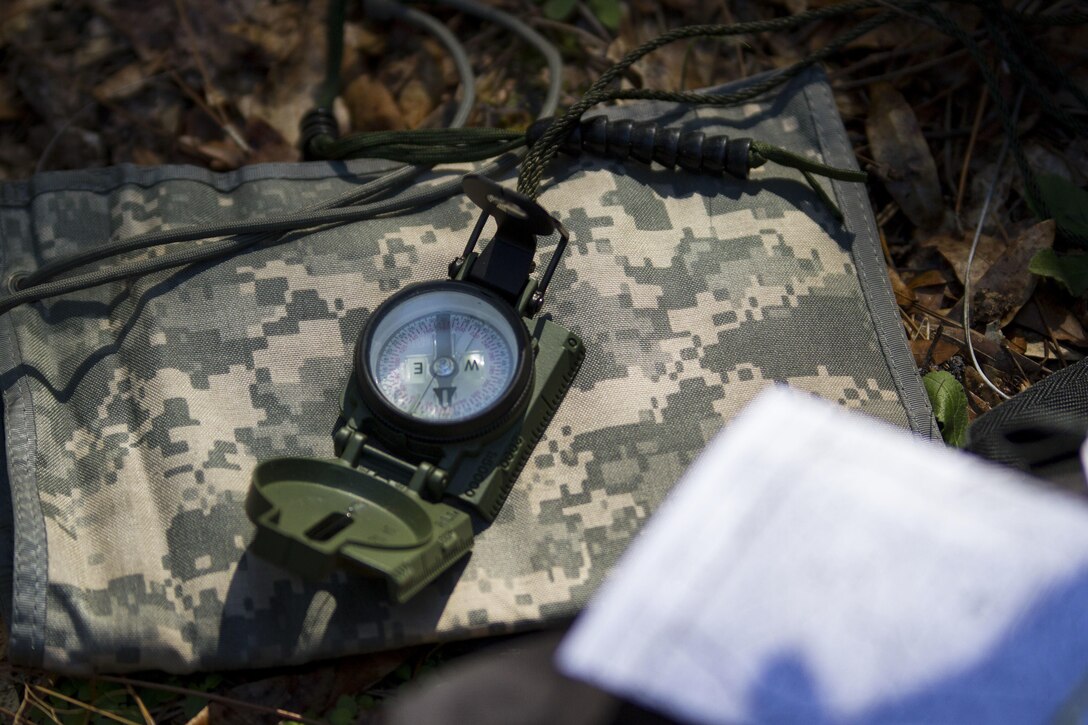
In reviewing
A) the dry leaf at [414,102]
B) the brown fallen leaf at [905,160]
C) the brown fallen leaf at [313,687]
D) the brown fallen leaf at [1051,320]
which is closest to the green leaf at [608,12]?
the dry leaf at [414,102]

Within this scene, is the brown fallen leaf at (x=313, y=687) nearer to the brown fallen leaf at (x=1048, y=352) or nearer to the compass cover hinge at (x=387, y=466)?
the compass cover hinge at (x=387, y=466)

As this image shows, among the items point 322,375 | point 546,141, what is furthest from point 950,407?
point 322,375

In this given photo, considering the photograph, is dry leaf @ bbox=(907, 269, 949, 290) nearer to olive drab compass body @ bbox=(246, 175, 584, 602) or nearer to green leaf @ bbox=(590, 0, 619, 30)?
olive drab compass body @ bbox=(246, 175, 584, 602)

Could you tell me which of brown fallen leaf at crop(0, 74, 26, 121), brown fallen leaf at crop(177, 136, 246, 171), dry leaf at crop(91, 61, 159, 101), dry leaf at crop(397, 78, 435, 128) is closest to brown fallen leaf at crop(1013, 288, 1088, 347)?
dry leaf at crop(397, 78, 435, 128)

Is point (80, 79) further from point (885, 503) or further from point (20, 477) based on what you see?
point (885, 503)

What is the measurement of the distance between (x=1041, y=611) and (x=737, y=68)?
182 centimetres

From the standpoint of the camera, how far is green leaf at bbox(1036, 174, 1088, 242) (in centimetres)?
247

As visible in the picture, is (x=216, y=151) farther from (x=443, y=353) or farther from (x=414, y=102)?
(x=443, y=353)

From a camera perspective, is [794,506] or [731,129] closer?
[794,506]

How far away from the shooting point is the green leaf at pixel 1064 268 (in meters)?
2.39

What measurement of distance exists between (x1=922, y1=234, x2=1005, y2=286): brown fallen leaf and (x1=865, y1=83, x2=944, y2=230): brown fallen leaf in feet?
0.18

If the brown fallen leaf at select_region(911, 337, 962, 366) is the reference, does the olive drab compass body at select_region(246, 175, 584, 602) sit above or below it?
below

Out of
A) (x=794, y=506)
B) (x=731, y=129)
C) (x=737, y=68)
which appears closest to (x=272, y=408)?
(x=794, y=506)

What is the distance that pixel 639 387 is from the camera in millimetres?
2156
